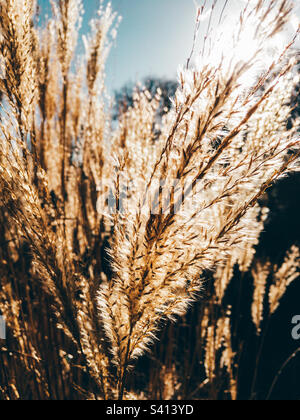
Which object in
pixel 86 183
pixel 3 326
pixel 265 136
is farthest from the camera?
pixel 86 183

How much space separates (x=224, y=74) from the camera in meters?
0.47

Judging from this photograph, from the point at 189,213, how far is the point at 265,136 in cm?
42

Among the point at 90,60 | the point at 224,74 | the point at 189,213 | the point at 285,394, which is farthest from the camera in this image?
the point at 285,394

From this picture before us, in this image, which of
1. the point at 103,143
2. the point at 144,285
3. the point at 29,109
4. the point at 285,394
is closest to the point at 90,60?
the point at 103,143

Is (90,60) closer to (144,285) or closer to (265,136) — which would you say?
Result: (265,136)

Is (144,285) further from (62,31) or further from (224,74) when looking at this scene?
(62,31)

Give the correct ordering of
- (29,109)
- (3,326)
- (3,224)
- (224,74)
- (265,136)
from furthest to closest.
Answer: (3,224), (3,326), (265,136), (29,109), (224,74)

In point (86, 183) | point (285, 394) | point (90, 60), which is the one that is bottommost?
point (285, 394)

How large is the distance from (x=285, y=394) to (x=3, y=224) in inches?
110

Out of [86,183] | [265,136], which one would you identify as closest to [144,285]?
[265,136]

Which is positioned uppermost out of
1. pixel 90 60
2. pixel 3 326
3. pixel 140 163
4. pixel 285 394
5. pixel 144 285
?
pixel 90 60

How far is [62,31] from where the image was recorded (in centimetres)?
123
